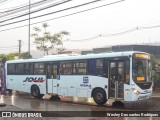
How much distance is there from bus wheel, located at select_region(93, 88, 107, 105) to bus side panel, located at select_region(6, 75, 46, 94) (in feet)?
16.1

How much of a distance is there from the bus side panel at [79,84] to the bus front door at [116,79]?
37 centimetres

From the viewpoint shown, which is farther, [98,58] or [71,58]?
[71,58]

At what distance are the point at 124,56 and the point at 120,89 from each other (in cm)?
179

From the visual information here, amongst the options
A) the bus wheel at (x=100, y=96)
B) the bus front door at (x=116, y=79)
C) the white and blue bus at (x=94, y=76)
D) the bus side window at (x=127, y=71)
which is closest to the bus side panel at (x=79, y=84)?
the white and blue bus at (x=94, y=76)

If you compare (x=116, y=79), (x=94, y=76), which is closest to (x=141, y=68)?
(x=116, y=79)

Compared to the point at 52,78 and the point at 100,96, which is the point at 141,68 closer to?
the point at 100,96

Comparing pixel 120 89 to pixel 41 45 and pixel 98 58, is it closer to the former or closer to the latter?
pixel 98 58

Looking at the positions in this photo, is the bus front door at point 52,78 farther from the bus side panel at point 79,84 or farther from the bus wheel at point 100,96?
the bus wheel at point 100,96

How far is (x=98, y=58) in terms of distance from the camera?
17.4m

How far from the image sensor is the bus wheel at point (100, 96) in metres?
16.9

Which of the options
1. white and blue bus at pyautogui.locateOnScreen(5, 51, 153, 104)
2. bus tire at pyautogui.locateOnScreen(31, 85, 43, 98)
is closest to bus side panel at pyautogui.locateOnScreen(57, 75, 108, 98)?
white and blue bus at pyautogui.locateOnScreen(5, 51, 153, 104)

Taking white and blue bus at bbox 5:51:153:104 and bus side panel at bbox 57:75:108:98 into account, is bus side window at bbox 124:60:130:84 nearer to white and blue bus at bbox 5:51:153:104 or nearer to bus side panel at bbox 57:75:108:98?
white and blue bus at bbox 5:51:153:104

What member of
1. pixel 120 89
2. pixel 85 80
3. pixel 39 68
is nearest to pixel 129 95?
pixel 120 89

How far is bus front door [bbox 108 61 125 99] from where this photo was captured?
16.2 meters
